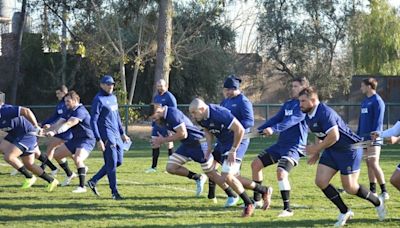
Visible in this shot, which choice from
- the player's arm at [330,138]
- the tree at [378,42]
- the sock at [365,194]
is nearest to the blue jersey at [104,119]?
the player's arm at [330,138]

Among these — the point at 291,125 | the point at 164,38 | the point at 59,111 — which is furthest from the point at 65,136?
the point at 164,38

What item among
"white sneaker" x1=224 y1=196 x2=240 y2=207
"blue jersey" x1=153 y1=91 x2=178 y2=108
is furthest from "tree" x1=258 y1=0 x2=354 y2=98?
"white sneaker" x1=224 y1=196 x2=240 y2=207

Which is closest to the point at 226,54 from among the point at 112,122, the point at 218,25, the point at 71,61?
the point at 218,25

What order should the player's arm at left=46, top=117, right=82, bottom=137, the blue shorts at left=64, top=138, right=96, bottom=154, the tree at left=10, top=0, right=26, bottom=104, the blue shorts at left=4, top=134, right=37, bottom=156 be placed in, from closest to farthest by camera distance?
the blue shorts at left=4, top=134, right=37, bottom=156 < the player's arm at left=46, top=117, right=82, bottom=137 < the blue shorts at left=64, top=138, right=96, bottom=154 < the tree at left=10, top=0, right=26, bottom=104

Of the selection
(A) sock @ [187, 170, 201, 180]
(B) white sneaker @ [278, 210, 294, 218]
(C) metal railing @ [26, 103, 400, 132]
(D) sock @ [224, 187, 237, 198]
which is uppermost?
(A) sock @ [187, 170, 201, 180]

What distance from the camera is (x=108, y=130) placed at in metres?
11.9

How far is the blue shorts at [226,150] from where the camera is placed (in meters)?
10.0

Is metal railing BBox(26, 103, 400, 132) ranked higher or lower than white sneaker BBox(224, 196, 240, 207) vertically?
lower

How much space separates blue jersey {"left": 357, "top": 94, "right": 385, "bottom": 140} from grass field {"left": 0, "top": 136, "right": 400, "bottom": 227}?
1.15 m

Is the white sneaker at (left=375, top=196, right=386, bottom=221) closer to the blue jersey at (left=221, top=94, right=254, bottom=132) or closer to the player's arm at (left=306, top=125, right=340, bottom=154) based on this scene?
the player's arm at (left=306, top=125, right=340, bottom=154)

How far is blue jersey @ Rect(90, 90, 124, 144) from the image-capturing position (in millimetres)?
11914

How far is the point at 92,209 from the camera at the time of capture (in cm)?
1069

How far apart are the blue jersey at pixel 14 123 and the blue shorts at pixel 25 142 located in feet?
0.18

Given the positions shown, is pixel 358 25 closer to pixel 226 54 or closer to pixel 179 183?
pixel 226 54
